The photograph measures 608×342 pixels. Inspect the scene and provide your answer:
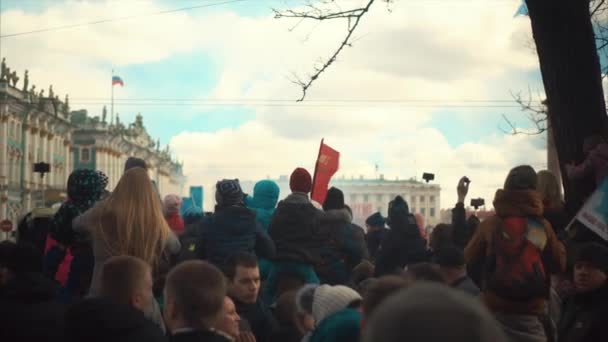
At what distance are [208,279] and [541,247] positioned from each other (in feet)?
8.23

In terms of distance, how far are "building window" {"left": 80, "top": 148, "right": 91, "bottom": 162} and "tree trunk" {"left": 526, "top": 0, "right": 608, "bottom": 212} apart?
308 ft

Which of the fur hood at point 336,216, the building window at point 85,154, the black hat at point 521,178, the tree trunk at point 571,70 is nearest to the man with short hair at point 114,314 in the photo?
the black hat at point 521,178

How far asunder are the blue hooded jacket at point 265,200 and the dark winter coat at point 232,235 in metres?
1.24

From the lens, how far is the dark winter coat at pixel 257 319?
19.1ft

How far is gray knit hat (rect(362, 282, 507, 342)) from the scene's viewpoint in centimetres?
144

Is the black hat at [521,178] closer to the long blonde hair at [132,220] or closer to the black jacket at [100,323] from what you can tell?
the long blonde hair at [132,220]

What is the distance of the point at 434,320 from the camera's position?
144 cm

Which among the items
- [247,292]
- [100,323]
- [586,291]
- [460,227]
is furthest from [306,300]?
[460,227]

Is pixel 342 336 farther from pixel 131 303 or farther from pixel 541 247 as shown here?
pixel 541 247

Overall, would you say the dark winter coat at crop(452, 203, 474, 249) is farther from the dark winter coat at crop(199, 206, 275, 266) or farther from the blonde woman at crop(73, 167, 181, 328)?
the blonde woman at crop(73, 167, 181, 328)

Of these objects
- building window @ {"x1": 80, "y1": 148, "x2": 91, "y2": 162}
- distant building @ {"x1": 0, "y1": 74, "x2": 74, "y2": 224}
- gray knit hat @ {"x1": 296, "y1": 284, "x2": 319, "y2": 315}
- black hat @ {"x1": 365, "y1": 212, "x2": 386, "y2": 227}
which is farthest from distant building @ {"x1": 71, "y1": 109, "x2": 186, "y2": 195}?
gray knit hat @ {"x1": 296, "y1": 284, "x2": 319, "y2": 315}

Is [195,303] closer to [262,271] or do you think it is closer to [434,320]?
A: [434,320]

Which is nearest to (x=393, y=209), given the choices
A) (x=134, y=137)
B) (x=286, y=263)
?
(x=286, y=263)

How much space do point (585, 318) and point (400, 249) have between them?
13.4 ft
